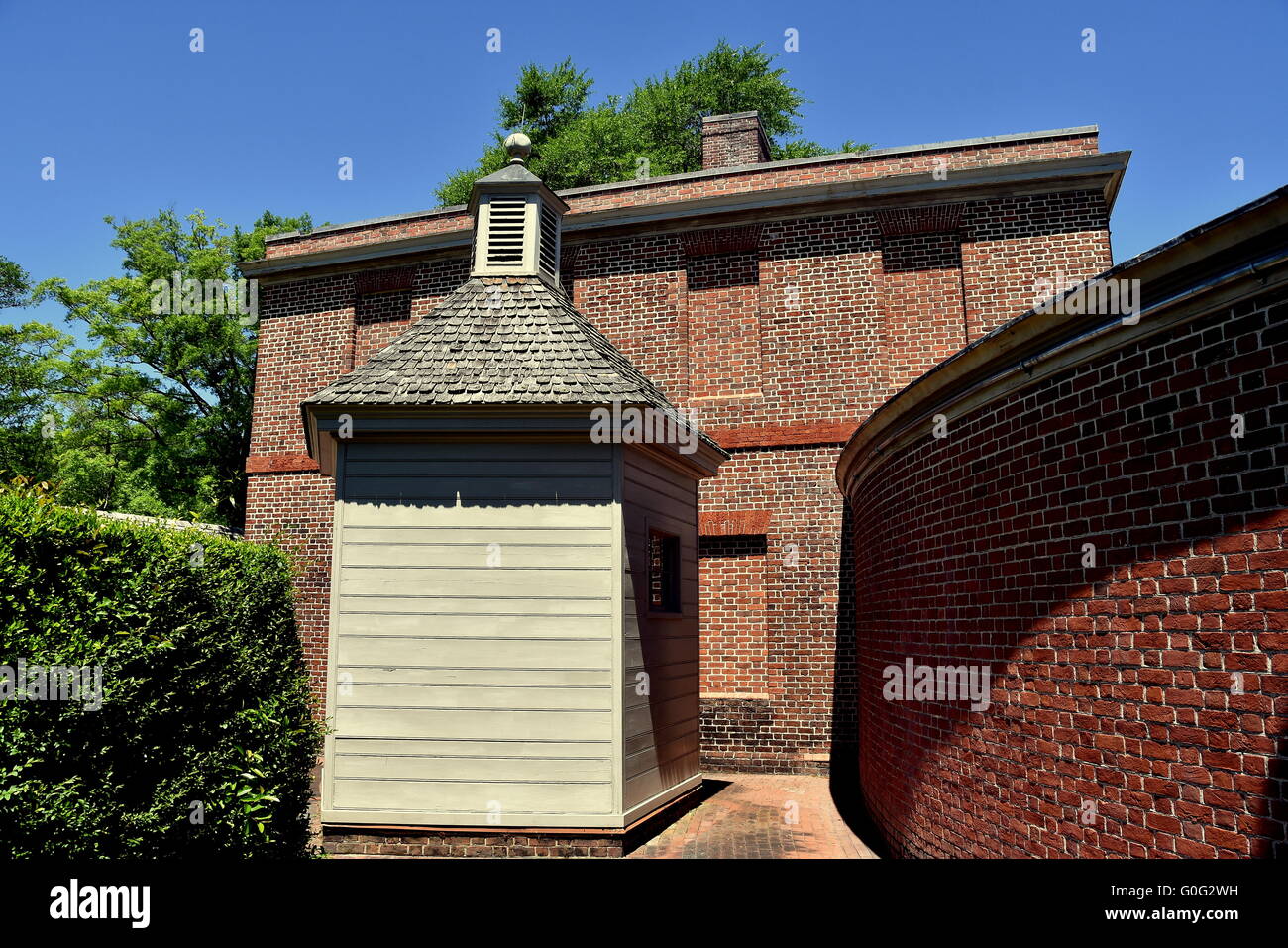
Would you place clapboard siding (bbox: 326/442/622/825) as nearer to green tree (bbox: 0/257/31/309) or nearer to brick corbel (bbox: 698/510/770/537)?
brick corbel (bbox: 698/510/770/537)

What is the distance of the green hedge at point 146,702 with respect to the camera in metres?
4.30

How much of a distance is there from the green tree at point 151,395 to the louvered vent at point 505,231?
16.8 metres

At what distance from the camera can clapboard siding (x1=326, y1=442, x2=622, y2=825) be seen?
22.5 feet

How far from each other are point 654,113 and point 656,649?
2533 cm

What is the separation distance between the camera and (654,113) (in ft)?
94.3

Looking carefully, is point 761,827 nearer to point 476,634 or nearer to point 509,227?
point 476,634

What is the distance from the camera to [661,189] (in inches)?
541

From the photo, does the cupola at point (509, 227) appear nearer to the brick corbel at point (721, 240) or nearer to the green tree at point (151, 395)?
the brick corbel at point (721, 240)

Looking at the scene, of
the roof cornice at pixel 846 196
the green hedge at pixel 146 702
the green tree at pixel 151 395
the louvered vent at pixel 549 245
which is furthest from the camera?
the green tree at pixel 151 395

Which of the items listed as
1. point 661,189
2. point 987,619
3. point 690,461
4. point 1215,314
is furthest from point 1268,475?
point 661,189

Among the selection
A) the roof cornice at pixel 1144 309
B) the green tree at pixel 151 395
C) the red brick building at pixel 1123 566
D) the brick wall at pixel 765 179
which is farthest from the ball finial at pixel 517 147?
the green tree at pixel 151 395

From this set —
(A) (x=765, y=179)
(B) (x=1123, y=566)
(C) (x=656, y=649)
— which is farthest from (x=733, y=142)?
(B) (x=1123, y=566)
